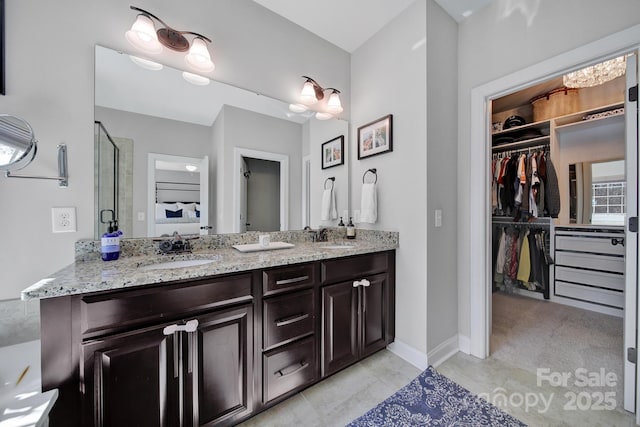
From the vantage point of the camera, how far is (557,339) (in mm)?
2137

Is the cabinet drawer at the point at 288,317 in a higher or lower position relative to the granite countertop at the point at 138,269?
lower

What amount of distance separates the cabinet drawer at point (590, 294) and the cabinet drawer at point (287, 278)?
3.33m

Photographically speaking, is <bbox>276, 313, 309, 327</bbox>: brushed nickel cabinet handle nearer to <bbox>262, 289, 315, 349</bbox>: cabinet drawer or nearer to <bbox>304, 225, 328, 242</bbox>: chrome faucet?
<bbox>262, 289, 315, 349</bbox>: cabinet drawer

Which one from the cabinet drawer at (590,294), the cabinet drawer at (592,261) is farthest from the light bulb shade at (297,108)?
the cabinet drawer at (590,294)

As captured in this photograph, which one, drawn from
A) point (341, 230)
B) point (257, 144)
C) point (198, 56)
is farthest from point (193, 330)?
point (198, 56)

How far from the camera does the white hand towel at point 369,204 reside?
2066 mm

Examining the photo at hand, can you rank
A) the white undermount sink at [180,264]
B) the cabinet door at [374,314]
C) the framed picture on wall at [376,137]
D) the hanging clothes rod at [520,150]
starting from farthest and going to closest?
the hanging clothes rod at [520,150], the framed picture on wall at [376,137], the cabinet door at [374,314], the white undermount sink at [180,264]

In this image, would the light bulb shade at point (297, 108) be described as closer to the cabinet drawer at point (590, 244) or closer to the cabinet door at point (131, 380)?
the cabinet door at point (131, 380)

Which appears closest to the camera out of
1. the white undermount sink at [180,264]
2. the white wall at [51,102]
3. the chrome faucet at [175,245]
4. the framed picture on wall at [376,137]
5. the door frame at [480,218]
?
the white wall at [51,102]

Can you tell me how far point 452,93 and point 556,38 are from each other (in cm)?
62

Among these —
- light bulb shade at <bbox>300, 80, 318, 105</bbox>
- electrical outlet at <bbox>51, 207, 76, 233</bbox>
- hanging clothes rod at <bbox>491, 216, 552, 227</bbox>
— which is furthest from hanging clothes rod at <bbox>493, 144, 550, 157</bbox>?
electrical outlet at <bbox>51, 207, 76, 233</bbox>

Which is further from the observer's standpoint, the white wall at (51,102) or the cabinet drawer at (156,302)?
the white wall at (51,102)

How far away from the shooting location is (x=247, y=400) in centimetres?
123

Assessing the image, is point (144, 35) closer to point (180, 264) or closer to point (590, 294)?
point (180, 264)
